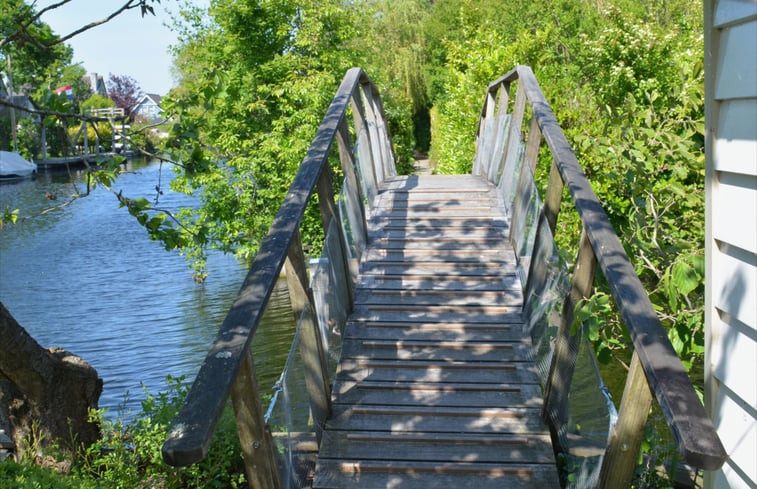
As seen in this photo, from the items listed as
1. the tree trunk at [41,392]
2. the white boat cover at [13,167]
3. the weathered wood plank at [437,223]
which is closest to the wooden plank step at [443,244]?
the weathered wood plank at [437,223]

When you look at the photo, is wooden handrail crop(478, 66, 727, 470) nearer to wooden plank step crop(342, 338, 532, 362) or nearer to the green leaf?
the green leaf

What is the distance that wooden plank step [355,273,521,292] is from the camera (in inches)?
217

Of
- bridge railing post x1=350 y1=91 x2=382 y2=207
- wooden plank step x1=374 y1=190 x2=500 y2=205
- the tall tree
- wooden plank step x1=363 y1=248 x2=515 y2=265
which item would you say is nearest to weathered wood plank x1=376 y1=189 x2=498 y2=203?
wooden plank step x1=374 y1=190 x2=500 y2=205

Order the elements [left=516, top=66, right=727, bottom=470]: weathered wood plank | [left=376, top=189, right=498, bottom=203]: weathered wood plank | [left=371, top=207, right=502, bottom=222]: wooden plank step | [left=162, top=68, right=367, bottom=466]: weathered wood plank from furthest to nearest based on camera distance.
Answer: [left=376, top=189, right=498, bottom=203]: weathered wood plank → [left=371, top=207, right=502, bottom=222]: wooden plank step → [left=162, top=68, right=367, bottom=466]: weathered wood plank → [left=516, top=66, right=727, bottom=470]: weathered wood plank

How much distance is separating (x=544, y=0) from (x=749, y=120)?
25005 millimetres

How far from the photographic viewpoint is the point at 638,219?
5.22 metres

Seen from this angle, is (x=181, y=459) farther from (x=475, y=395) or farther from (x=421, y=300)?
(x=421, y=300)

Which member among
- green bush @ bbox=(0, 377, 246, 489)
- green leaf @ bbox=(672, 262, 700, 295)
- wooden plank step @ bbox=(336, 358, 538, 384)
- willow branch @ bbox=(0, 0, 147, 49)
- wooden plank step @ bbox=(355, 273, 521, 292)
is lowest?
green bush @ bbox=(0, 377, 246, 489)

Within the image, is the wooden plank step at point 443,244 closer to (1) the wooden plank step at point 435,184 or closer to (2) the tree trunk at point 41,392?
(1) the wooden plank step at point 435,184

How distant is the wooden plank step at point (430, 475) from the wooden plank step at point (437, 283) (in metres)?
1.84

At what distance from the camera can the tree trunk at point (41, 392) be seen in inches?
225

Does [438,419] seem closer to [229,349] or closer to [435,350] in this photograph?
[435,350]

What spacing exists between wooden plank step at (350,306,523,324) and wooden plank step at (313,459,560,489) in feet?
4.64

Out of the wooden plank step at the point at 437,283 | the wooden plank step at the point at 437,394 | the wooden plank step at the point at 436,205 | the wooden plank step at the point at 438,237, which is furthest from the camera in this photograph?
the wooden plank step at the point at 436,205
